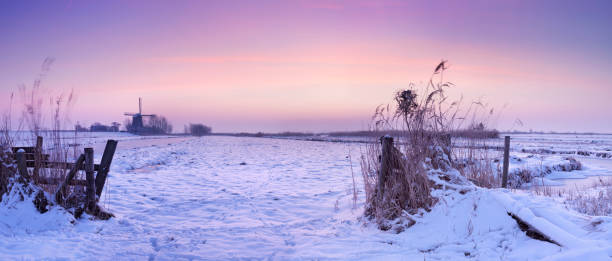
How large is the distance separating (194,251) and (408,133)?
4276mm

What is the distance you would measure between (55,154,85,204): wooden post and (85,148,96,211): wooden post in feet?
0.39

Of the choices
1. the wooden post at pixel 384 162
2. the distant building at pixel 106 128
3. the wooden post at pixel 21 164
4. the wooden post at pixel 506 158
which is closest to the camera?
the wooden post at pixel 21 164

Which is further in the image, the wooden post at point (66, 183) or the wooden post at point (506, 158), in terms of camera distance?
the wooden post at point (506, 158)

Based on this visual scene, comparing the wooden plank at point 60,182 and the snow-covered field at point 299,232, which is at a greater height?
the wooden plank at point 60,182

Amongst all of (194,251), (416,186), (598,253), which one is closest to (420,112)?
(416,186)

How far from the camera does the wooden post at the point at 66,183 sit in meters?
6.03

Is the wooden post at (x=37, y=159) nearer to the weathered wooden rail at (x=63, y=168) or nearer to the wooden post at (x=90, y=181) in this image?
the weathered wooden rail at (x=63, y=168)

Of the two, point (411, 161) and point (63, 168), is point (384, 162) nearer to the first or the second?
point (411, 161)

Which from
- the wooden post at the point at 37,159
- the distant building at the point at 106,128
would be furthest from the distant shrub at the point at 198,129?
the wooden post at the point at 37,159

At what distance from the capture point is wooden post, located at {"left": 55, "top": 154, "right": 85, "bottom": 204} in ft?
19.8

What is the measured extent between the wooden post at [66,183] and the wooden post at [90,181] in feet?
0.39

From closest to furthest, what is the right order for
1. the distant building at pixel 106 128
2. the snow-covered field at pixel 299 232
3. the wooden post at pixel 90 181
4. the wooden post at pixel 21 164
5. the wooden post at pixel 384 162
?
the snow-covered field at pixel 299 232
the wooden post at pixel 21 164
the wooden post at pixel 384 162
the wooden post at pixel 90 181
the distant building at pixel 106 128

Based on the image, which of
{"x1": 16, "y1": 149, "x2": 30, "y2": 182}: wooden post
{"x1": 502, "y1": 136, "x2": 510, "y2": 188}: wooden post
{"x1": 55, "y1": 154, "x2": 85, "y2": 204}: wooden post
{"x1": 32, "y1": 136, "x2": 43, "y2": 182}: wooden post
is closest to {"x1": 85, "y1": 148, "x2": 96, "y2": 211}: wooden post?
{"x1": 55, "y1": 154, "x2": 85, "y2": 204}: wooden post

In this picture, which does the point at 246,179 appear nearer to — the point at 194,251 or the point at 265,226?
the point at 265,226
